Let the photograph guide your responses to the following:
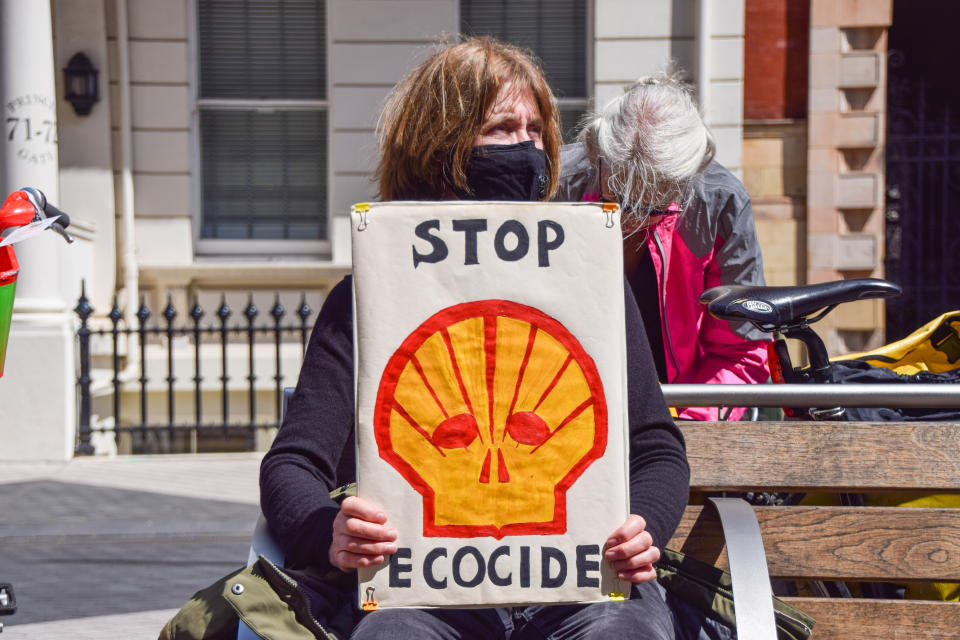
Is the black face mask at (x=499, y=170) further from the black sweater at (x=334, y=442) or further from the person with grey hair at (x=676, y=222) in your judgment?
the person with grey hair at (x=676, y=222)

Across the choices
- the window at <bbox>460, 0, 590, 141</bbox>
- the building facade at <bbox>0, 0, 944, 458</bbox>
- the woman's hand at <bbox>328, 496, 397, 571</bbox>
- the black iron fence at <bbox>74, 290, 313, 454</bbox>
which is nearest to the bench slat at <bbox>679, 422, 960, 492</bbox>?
the woman's hand at <bbox>328, 496, 397, 571</bbox>

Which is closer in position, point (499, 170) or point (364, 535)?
point (364, 535)

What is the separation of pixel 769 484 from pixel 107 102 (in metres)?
8.45

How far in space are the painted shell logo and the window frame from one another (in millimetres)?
8070

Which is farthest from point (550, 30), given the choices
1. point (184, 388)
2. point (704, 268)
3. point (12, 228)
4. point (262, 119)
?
point (704, 268)

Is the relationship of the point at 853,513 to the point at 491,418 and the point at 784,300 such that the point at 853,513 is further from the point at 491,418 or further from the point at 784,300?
the point at 491,418

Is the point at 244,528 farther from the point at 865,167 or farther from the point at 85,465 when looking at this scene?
the point at 865,167

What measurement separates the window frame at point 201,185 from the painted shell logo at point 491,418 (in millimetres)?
8070

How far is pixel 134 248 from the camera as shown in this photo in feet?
31.1

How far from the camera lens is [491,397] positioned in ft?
5.72

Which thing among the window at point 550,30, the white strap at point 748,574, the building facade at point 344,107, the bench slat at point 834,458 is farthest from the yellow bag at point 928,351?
the window at point 550,30

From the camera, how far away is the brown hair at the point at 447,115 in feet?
6.90

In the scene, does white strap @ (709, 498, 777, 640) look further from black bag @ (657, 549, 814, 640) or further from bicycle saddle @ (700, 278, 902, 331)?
bicycle saddle @ (700, 278, 902, 331)

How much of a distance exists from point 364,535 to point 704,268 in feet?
5.17
